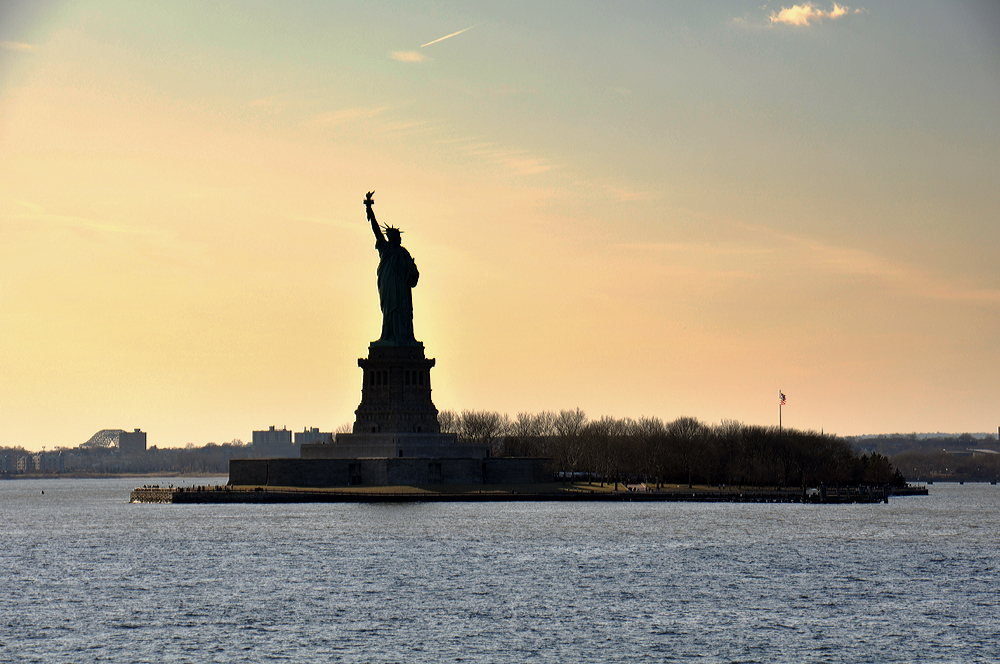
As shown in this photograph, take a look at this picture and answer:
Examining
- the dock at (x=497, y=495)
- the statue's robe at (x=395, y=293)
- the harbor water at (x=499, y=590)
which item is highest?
the statue's robe at (x=395, y=293)

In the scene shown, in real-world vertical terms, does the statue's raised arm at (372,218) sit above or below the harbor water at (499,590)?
above

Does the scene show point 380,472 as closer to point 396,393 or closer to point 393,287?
point 396,393

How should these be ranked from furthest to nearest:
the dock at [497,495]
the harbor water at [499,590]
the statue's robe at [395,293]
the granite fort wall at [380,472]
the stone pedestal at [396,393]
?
the statue's robe at [395,293] < the stone pedestal at [396,393] < the granite fort wall at [380,472] < the dock at [497,495] < the harbor water at [499,590]

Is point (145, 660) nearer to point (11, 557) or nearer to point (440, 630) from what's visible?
point (440, 630)

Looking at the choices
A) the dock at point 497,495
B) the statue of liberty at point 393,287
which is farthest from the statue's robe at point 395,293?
the dock at point 497,495

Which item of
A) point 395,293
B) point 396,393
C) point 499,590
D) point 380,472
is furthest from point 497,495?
point 499,590

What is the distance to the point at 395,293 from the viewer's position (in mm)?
127312

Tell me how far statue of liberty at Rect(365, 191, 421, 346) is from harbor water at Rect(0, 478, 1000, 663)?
102 ft

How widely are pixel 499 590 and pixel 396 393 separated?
2667 inches

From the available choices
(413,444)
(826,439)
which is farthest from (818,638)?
(826,439)

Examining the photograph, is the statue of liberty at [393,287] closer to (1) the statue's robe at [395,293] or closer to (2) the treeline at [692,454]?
(1) the statue's robe at [395,293]

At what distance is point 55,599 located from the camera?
184 ft

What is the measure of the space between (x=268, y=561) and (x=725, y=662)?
32366 mm

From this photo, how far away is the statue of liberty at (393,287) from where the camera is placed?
127m
